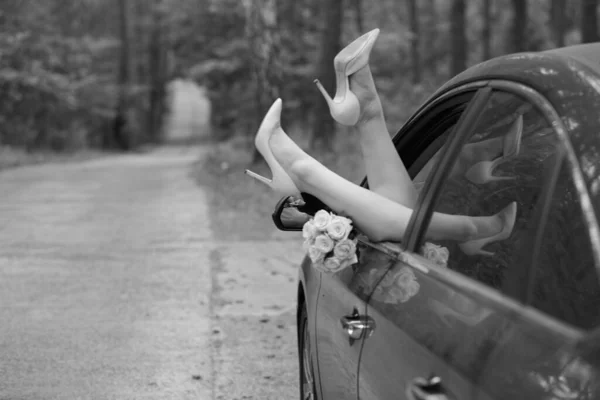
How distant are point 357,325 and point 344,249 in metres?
0.30

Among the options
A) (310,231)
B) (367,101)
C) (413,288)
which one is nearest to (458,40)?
(367,101)

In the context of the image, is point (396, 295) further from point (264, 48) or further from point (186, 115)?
point (186, 115)

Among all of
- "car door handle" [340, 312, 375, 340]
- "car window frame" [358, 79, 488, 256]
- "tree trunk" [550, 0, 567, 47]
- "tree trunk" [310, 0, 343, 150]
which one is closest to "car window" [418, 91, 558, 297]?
"car window frame" [358, 79, 488, 256]

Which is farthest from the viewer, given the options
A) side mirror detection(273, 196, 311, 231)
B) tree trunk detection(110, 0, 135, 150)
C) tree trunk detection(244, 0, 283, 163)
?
tree trunk detection(110, 0, 135, 150)

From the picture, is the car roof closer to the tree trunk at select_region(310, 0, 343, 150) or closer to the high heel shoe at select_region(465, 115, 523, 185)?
the high heel shoe at select_region(465, 115, 523, 185)

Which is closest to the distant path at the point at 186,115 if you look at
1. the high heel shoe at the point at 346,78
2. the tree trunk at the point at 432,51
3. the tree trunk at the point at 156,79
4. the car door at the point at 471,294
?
the tree trunk at the point at 156,79

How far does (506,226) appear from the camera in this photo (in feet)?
10.7

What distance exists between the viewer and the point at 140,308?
8.63m

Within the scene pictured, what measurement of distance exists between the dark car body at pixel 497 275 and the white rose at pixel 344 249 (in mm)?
83

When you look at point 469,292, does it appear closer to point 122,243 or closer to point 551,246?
point 551,246

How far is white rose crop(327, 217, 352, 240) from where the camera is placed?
354 cm

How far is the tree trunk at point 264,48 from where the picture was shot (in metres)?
19.5

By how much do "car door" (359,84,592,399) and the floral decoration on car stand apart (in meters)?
0.30

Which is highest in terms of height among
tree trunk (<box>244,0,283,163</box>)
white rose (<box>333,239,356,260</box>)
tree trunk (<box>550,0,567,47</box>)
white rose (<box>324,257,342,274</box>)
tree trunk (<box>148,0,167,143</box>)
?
white rose (<box>333,239,356,260</box>)
